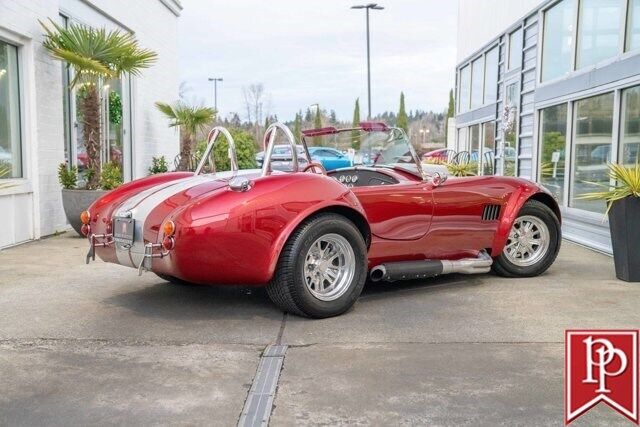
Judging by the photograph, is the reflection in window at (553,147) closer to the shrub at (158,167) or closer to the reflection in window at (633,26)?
the reflection in window at (633,26)

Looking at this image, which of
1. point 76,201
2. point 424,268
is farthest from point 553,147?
point 76,201

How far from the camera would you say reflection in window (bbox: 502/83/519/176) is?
38.4 ft

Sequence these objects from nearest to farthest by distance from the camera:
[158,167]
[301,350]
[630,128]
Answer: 1. [301,350]
2. [630,128]
3. [158,167]

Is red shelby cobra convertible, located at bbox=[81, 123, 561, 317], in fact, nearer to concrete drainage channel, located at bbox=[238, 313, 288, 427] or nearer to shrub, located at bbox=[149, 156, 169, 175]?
concrete drainage channel, located at bbox=[238, 313, 288, 427]

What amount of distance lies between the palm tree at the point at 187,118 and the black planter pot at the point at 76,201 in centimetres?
450

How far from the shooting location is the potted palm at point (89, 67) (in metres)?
8.04

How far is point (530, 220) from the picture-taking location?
572cm

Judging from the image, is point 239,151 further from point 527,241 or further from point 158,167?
point 527,241

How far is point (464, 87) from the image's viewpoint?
16.7 m

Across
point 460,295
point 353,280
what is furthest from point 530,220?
point 353,280

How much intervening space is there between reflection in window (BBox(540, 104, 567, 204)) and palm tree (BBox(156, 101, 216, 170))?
246 inches

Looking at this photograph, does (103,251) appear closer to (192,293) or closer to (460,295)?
(192,293)

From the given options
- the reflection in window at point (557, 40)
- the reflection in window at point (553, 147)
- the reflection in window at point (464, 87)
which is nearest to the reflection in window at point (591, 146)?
the reflection in window at point (553, 147)

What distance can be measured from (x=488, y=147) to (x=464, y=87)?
343 centimetres
